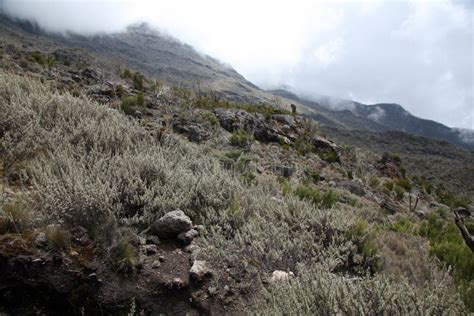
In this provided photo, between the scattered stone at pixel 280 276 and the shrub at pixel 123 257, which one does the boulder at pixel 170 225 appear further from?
the scattered stone at pixel 280 276

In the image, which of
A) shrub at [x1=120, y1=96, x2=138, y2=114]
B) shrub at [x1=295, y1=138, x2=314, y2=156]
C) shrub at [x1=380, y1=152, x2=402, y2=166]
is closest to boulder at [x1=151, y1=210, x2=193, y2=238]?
shrub at [x1=120, y1=96, x2=138, y2=114]

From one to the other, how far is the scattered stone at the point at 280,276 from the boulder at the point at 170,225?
1.03 metres

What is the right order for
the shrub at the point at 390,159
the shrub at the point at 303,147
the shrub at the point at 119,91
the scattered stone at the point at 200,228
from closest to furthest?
1. the scattered stone at the point at 200,228
2. the shrub at the point at 119,91
3. the shrub at the point at 303,147
4. the shrub at the point at 390,159

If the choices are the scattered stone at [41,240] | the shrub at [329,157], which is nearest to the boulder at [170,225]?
the scattered stone at [41,240]

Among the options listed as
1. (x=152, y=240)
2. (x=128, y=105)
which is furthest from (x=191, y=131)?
(x=152, y=240)

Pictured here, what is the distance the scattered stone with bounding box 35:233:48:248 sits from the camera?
292 cm

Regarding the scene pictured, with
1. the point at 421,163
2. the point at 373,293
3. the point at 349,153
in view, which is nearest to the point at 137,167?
the point at 373,293

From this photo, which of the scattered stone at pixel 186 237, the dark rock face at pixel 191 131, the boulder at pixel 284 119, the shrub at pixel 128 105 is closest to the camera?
the scattered stone at pixel 186 237

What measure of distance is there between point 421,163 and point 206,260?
172ft

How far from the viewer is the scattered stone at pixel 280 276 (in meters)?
3.15

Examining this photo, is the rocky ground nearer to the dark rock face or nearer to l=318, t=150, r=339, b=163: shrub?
the dark rock face

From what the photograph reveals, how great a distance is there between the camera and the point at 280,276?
3252mm

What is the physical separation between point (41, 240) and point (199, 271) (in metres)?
1.35

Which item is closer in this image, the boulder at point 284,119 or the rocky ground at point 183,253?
the rocky ground at point 183,253
